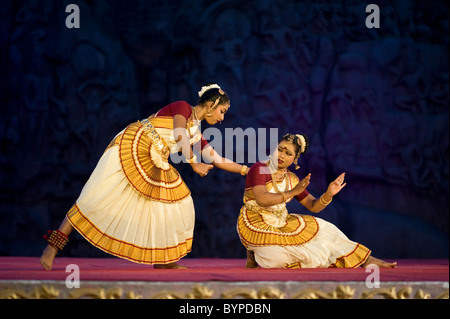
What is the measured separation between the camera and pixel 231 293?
253cm

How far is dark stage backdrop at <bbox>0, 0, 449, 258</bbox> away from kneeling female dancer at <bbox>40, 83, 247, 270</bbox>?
95.8 inches

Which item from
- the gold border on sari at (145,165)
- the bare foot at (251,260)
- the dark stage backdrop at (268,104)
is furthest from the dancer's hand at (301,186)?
the dark stage backdrop at (268,104)

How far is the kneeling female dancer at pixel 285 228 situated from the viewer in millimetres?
3488

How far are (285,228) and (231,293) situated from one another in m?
1.17

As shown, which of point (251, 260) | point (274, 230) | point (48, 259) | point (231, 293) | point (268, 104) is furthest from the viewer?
point (268, 104)

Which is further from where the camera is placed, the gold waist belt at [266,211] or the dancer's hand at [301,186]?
the gold waist belt at [266,211]

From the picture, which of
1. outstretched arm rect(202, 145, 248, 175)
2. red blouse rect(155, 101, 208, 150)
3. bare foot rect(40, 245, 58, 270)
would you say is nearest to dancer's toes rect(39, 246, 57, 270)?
bare foot rect(40, 245, 58, 270)

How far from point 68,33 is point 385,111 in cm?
350

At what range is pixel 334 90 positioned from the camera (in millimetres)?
5898

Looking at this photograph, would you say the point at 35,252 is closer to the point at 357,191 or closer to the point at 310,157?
the point at 310,157

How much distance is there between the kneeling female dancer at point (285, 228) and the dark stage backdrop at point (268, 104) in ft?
7.23

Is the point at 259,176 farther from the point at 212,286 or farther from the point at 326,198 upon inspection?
the point at 212,286

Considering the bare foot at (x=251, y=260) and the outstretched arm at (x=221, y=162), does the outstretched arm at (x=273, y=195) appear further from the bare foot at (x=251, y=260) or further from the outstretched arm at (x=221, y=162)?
the bare foot at (x=251, y=260)

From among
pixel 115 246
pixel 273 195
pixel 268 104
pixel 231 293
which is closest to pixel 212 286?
pixel 231 293
